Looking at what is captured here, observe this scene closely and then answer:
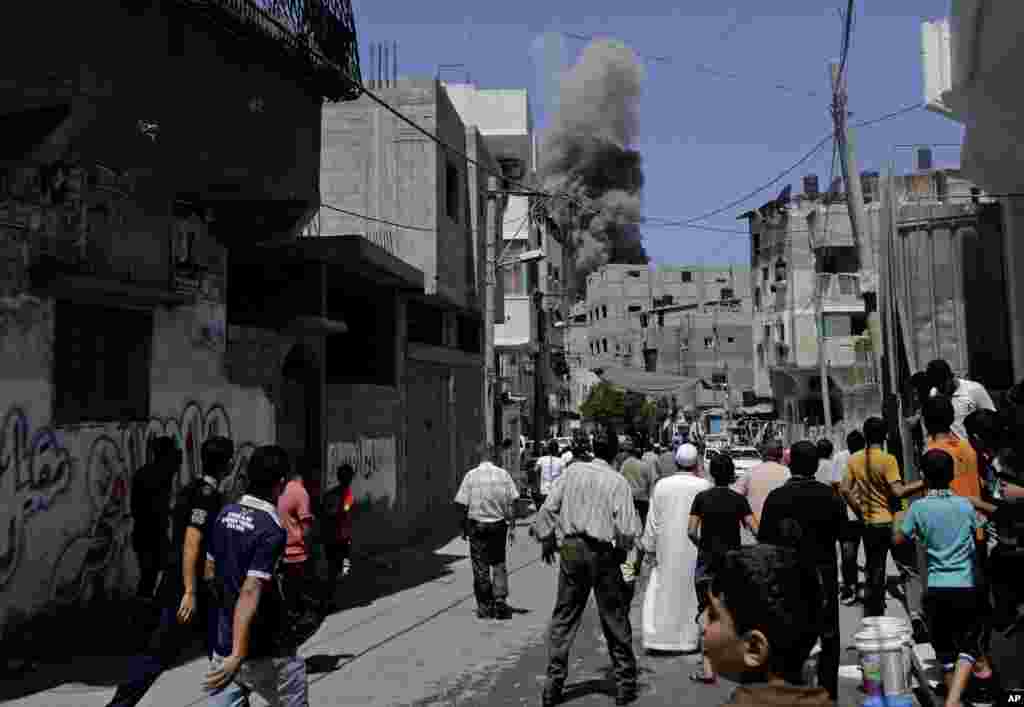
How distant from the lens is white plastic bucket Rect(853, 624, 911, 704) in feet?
9.55

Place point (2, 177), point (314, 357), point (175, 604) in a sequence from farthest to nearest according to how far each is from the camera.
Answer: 1. point (314, 357)
2. point (2, 177)
3. point (175, 604)

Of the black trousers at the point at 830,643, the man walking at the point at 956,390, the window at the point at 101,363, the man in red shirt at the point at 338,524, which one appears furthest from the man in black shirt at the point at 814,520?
the window at the point at 101,363

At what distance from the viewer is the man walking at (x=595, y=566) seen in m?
6.14

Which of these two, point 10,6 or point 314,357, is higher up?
point 10,6

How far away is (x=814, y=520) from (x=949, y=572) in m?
0.80

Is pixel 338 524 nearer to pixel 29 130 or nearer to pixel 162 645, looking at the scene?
pixel 162 645

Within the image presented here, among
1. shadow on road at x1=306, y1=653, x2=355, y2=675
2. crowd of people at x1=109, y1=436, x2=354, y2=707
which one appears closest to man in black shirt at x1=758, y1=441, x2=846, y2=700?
crowd of people at x1=109, y1=436, x2=354, y2=707

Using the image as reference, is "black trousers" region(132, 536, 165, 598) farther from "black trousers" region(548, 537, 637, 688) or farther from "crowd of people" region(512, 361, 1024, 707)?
"black trousers" region(548, 537, 637, 688)

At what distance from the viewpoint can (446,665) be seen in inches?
291

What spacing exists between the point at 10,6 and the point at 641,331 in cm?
7270

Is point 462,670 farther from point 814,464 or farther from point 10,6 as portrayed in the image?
point 10,6

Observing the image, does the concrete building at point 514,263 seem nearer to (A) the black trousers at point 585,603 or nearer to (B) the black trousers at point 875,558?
(B) the black trousers at point 875,558

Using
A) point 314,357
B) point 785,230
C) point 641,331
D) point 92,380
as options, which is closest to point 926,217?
point 314,357

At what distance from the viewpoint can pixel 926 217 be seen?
61.4 feet
